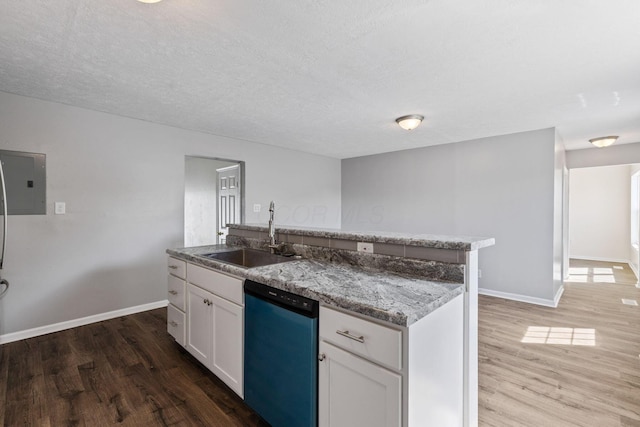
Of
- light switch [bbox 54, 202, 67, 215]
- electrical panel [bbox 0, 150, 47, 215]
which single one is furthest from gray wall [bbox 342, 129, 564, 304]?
electrical panel [bbox 0, 150, 47, 215]

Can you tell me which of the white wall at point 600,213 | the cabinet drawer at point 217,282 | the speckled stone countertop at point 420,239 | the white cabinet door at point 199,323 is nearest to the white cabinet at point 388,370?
the speckled stone countertop at point 420,239

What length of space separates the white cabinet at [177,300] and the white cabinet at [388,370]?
1.51 meters

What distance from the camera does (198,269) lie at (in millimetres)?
2211

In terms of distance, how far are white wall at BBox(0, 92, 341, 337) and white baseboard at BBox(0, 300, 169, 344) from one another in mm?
45

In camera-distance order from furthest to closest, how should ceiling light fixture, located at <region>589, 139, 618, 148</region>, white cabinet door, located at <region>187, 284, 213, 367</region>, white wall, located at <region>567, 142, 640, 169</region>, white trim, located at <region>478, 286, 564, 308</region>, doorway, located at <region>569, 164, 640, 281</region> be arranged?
doorway, located at <region>569, 164, 640, 281</region> → white wall, located at <region>567, 142, 640, 169</region> → ceiling light fixture, located at <region>589, 139, 618, 148</region> → white trim, located at <region>478, 286, 564, 308</region> → white cabinet door, located at <region>187, 284, 213, 367</region>

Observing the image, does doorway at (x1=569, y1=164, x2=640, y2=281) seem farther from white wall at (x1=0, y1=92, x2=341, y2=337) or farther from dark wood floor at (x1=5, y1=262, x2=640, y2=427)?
white wall at (x1=0, y1=92, x2=341, y2=337)

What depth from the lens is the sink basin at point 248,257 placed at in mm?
2438

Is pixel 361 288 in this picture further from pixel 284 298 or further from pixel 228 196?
pixel 228 196

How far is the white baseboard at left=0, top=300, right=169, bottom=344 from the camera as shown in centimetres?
281

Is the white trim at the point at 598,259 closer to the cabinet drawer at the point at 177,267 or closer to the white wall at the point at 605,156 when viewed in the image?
the white wall at the point at 605,156

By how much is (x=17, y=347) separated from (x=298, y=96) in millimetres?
3381

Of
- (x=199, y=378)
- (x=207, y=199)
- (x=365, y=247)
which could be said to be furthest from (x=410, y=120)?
(x=207, y=199)

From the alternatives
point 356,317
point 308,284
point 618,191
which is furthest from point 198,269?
point 618,191

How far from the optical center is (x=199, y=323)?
7.22 ft
